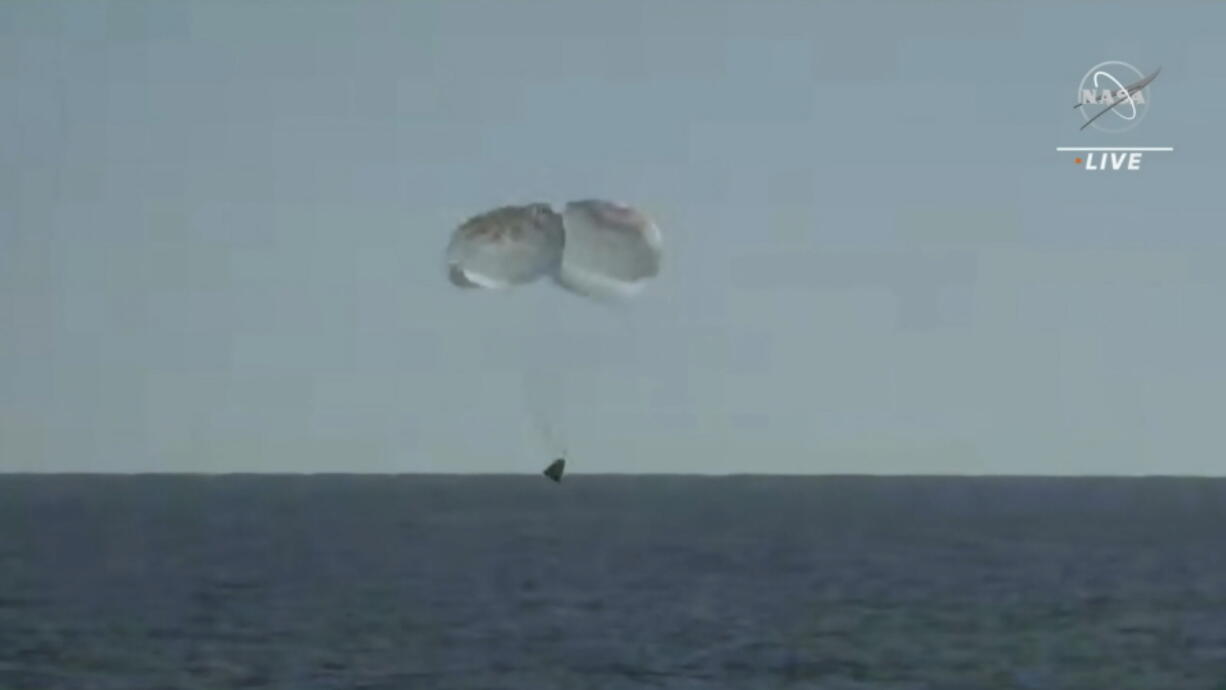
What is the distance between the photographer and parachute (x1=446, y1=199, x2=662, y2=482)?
1578 inches

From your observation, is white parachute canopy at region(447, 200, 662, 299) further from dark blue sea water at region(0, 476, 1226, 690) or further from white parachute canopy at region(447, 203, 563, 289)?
dark blue sea water at region(0, 476, 1226, 690)

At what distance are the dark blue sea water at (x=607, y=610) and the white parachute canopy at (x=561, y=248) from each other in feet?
28.8

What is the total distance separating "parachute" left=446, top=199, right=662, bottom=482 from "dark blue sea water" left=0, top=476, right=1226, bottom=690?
680 cm

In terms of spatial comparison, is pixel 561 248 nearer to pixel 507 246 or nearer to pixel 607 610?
pixel 507 246

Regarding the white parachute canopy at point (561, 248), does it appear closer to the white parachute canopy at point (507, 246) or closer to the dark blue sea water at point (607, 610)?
the white parachute canopy at point (507, 246)

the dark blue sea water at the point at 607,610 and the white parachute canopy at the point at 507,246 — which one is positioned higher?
the white parachute canopy at the point at 507,246

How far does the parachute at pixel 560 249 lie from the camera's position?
132 feet

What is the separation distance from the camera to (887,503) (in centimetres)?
A: 19512

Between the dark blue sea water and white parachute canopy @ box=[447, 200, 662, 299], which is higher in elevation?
white parachute canopy @ box=[447, 200, 662, 299]

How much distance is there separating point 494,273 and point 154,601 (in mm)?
22884

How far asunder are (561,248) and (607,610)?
17.4 meters

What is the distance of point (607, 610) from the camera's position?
55.8m

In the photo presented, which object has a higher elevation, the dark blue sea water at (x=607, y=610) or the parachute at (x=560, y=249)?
the parachute at (x=560, y=249)

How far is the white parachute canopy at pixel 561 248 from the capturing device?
4012 centimetres
